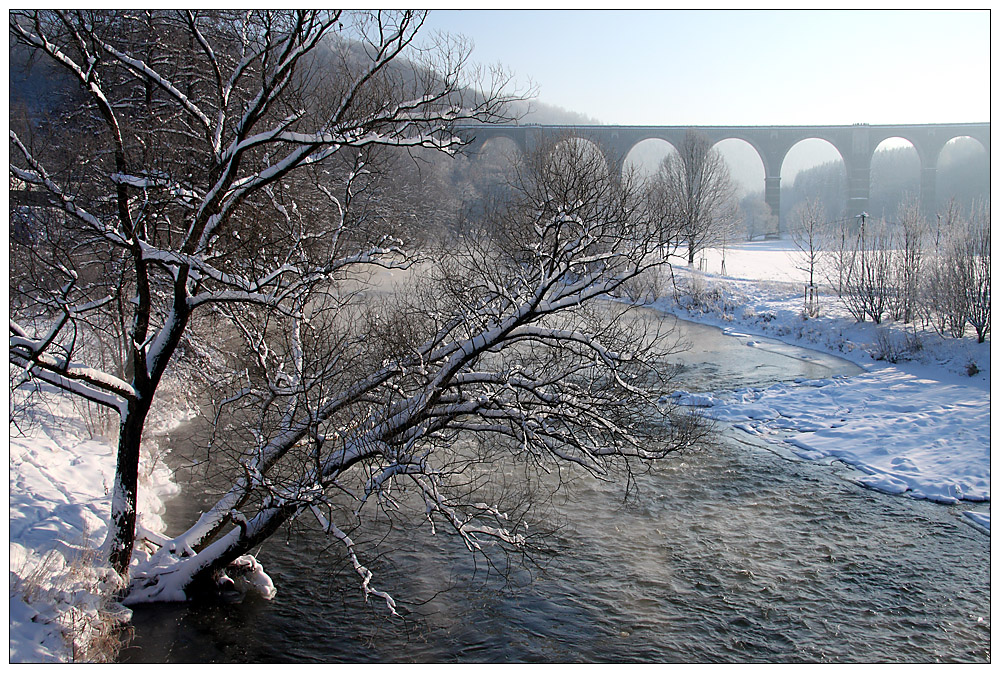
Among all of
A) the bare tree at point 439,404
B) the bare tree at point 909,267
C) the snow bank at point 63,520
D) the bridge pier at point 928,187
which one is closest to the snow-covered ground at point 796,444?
the snow bank at point 63,520

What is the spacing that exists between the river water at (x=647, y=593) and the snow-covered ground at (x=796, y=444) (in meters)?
0.74

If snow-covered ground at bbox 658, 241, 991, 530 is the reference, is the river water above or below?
below

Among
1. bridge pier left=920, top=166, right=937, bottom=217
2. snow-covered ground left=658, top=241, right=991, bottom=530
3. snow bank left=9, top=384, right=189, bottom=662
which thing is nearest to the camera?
snow bank left=9, top=384, right=189, bottom=662

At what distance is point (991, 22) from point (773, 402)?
996 centimetres

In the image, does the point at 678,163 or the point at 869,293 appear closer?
the point at 869,293

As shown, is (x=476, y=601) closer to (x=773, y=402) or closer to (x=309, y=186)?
(x=309, y=186)

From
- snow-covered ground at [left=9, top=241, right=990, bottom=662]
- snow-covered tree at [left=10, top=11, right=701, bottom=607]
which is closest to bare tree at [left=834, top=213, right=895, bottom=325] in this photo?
snow-covered ground at [left=9, top=241, right=990, bottom=662]

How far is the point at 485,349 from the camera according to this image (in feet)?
20.6

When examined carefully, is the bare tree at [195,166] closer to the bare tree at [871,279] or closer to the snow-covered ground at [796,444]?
the snow-covered ground at [796,444]

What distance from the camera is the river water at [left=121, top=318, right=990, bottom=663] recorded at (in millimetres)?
6137

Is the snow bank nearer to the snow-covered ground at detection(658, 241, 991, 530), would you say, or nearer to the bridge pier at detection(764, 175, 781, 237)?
the snow-covered ground at detection(658, 241, 991, 530)

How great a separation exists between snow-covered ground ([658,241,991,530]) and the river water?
54.0 inches

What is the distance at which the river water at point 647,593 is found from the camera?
6.14 m

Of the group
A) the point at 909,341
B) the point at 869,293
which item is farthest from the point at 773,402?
the point at 869,293
